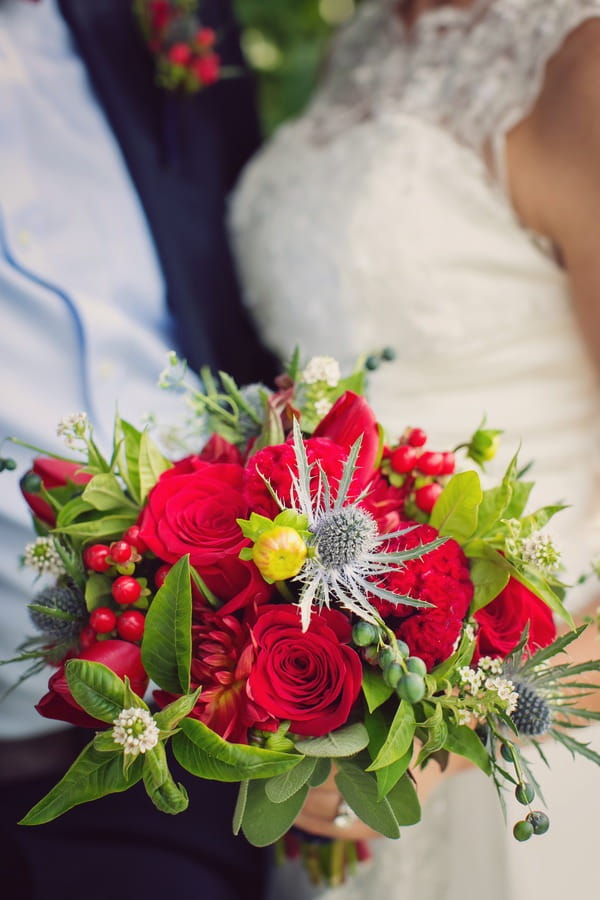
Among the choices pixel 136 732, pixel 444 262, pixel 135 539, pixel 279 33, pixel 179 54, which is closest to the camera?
pixel 136 732

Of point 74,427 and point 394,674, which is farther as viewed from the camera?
point 74,427

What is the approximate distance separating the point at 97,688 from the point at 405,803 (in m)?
0.22

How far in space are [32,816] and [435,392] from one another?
78cm

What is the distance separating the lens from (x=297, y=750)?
19.0 inches

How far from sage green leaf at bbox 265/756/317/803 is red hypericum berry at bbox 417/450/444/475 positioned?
0.74 ft

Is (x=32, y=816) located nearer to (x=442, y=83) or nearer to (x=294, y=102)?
(x=442, y=83)

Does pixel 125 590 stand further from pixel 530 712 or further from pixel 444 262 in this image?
pixel 444 262

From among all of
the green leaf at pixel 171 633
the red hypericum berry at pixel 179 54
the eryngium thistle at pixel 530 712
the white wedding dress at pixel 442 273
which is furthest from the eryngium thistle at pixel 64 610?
the red hypericum berry at pixel 179 54

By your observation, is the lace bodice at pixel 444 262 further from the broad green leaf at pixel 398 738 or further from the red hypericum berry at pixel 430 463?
the broad green leaf at pixel 398 738

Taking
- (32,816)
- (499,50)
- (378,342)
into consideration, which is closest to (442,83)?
(499,50)

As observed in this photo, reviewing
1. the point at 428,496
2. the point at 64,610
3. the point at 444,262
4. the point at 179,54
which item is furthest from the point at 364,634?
the point at 179,54

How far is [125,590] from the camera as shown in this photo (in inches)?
20.3

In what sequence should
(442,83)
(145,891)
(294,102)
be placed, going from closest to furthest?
1. (145,891)
2. (442,83)
3. (294,102)

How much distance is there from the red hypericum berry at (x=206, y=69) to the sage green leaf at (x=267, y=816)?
3.60 ft
